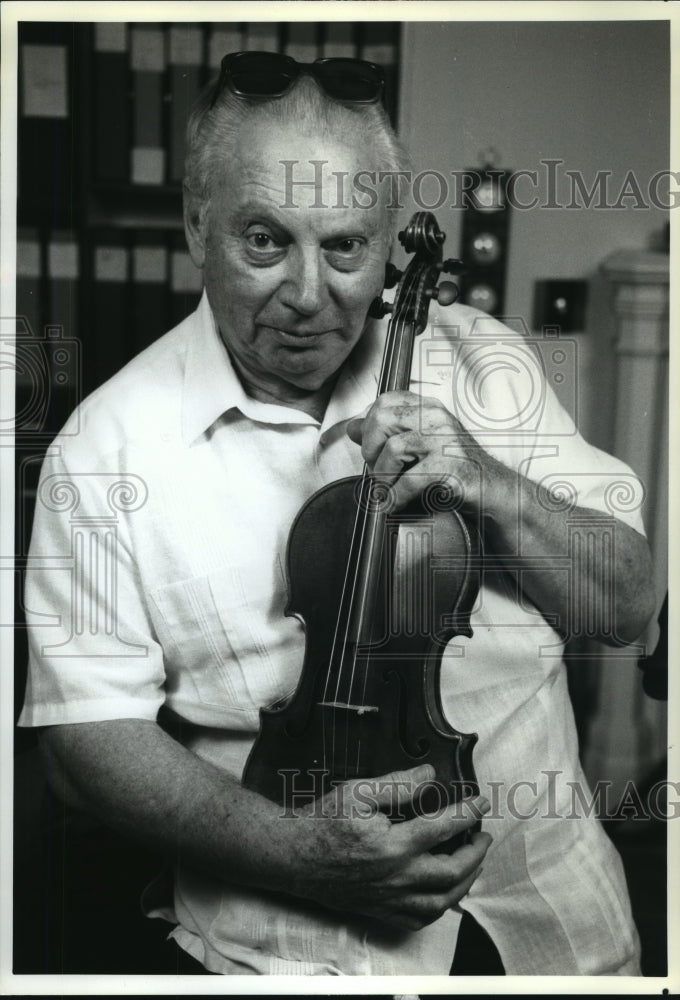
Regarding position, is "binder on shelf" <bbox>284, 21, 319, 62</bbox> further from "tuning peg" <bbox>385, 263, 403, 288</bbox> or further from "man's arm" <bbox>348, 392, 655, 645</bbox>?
"man's arm" <bbox>348, 392, 655, 645</bbox>

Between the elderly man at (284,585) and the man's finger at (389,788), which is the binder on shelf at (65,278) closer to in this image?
the elderly man at (284,585)

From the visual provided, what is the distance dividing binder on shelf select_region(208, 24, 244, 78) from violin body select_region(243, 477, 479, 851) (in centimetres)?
82

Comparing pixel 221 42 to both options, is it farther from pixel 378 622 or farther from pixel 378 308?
pixel 378 622

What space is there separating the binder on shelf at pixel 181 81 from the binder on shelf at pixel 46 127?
0.63 feet

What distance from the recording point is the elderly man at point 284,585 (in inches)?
77.3

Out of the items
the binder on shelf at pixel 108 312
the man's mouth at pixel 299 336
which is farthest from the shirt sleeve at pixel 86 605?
the man's mouth at pixel 299 336

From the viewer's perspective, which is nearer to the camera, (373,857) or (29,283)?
(373,857)

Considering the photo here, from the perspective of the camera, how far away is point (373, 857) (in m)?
1.94

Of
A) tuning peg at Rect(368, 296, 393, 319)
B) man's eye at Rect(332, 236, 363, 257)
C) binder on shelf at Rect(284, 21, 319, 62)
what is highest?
binder on shelf at Rect(284, 21, 319, 62)

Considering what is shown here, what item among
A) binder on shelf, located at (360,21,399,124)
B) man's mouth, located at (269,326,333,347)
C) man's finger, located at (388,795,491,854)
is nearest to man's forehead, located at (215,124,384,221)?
binder on shelf, located at (360,21,399,124)

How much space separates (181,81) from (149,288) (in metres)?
0.39

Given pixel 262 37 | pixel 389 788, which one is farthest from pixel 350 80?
pixel 389 788

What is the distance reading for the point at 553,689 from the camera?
203 cm

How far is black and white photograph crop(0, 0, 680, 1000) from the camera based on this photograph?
1957 mm
